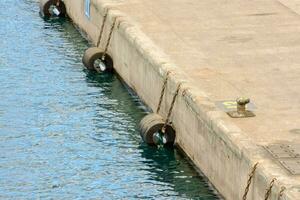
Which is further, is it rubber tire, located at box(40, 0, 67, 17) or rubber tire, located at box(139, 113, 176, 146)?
rubber tire, located at box(40, 0, 67, 17)

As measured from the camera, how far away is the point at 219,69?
36.7 m

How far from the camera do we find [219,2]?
4438 cm

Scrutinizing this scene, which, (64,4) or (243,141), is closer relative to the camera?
(243,141)

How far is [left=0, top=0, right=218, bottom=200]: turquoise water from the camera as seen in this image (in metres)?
32.5

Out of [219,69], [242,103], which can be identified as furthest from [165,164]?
[219,69]

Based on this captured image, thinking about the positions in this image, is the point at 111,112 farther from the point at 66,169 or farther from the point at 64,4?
the point at 64,4

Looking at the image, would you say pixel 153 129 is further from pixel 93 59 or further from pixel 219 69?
pixel 93 59

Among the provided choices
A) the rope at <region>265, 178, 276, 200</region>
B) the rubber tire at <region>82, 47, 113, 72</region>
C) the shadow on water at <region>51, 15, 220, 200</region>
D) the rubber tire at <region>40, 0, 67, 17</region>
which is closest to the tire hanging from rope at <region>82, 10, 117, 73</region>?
the rubber tire at <region>82, 47, 113, 72</region>

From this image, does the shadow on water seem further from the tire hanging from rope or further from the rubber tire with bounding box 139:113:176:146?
the tire hanging from rope

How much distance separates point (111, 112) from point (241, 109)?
23.3ft

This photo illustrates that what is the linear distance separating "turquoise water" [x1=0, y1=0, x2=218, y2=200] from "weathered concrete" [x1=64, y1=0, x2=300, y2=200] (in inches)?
27.2

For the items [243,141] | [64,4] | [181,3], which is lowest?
[64,4]

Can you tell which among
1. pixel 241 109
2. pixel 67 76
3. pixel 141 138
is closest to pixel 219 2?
pixel 67 76

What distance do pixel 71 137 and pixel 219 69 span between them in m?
4.44
